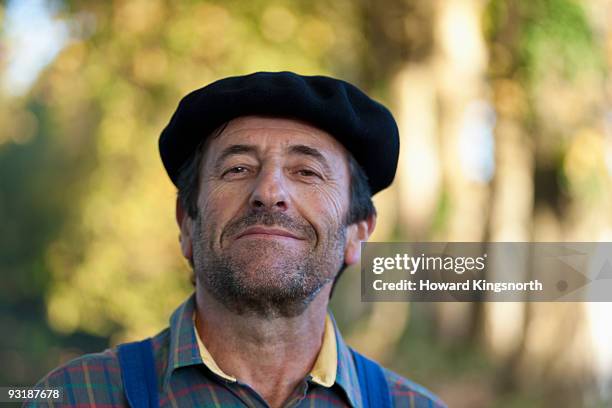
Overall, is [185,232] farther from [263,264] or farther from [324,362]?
[324,362]

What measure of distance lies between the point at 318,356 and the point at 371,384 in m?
0.15

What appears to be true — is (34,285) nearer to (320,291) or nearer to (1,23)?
(1,23)

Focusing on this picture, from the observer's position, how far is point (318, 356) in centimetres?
219

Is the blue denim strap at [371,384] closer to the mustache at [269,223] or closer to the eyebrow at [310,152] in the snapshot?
the mustache at [269,223]

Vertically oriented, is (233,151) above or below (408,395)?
above

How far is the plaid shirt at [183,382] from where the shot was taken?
1973mm

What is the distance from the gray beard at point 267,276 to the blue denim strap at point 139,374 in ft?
0.69

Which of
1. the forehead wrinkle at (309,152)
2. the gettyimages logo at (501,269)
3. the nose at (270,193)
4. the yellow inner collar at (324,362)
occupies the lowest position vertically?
the yellow inner collar at (324,362)

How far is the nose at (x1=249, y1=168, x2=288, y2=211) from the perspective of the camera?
2045 mm

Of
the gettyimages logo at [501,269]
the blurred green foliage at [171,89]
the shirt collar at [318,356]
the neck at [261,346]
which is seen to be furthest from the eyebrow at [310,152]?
the blurred green foliage at [171,89]

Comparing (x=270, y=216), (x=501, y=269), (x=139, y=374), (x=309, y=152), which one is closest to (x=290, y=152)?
(x=309, y=152)

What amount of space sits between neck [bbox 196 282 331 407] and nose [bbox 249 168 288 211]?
0.82 feet

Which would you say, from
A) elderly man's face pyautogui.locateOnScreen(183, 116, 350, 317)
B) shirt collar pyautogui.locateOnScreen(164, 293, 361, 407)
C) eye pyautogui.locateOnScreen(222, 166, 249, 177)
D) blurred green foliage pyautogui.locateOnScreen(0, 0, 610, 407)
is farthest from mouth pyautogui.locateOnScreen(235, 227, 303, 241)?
blurred green foliage pyautogui.locateOnScreen(0, 0, 610, 407)

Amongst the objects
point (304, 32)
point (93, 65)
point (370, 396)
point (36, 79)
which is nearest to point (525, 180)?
point (304, 32)
